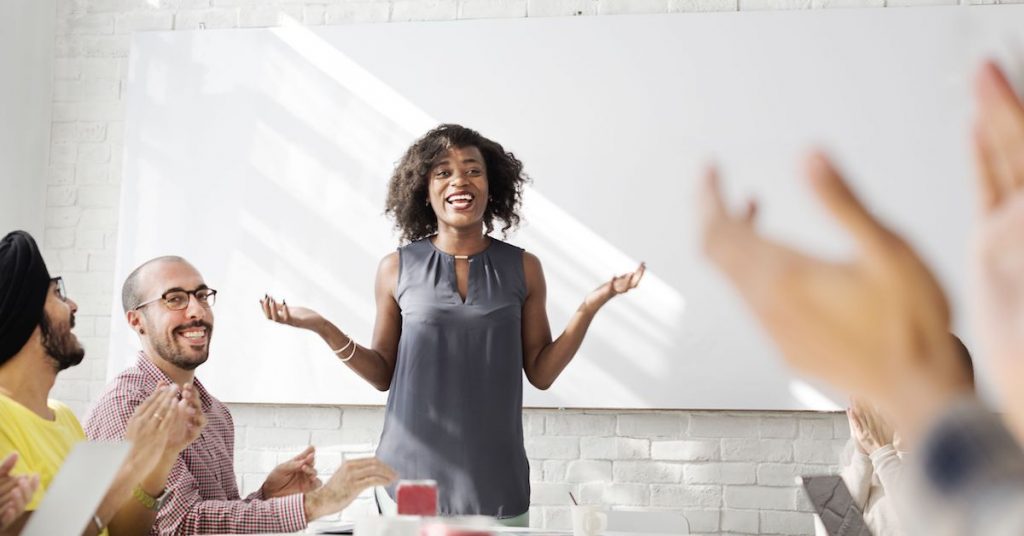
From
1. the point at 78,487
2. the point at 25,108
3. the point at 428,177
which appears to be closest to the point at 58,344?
the point at 78,487

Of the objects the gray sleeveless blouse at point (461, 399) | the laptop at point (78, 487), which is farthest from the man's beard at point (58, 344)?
the gray sleeveless blouse at point (461, 399)

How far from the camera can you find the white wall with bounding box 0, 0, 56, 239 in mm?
3672

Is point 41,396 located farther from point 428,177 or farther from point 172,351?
point 428,177

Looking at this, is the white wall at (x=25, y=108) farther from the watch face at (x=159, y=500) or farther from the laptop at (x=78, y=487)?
the laptop at (x=78, y=487)

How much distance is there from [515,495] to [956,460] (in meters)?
2.11

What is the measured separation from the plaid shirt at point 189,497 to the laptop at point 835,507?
1046 millimetres

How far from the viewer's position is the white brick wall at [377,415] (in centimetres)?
333

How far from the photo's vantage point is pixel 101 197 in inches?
149

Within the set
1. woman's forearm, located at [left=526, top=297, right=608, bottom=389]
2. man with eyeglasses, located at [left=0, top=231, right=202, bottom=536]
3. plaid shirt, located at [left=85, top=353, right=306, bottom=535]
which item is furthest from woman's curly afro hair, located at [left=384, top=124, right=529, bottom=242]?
man with eyeglasses, located at [left=0, top=231, right=202, bottom=536]

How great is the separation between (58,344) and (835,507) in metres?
1.54

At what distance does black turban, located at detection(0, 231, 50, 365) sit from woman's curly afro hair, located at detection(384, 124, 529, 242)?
1152 mm

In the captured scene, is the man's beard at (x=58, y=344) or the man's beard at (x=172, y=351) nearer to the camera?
the man's beard at (x=58, y=344)

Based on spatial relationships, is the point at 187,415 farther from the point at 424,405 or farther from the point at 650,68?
the point at 650,68

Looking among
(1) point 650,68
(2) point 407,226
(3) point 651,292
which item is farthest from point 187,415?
(1) point 650,68
